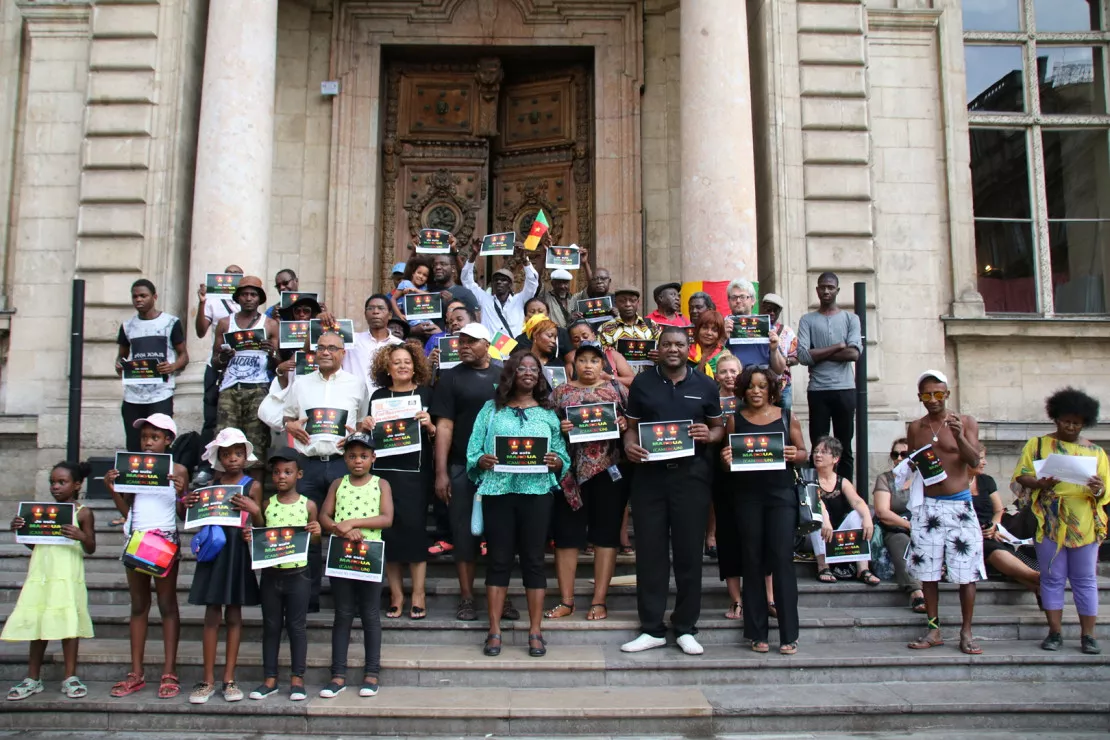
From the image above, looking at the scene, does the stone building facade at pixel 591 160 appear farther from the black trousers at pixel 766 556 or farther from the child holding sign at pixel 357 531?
the child holding sign at pixel 357 531

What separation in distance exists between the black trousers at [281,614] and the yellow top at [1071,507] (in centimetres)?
553

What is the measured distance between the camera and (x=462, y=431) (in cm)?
757

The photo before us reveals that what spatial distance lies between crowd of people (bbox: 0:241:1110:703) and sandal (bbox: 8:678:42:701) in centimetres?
2

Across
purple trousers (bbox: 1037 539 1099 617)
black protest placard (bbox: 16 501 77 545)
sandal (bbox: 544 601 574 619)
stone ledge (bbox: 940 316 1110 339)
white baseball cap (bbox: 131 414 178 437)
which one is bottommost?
sandal (bbox: 544 601 574 619)

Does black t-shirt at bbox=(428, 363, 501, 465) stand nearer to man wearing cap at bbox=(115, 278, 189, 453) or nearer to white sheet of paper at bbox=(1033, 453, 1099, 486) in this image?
man wearing cap at bbox=(115, 278, 189, 453)

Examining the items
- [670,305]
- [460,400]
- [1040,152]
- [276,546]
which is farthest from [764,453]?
[1040,152]

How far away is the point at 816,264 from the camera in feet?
37.7

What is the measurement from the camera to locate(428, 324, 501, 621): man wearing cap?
7.34 metres

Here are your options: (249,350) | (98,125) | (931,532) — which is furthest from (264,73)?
(931,532)

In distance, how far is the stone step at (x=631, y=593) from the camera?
769 centimetres

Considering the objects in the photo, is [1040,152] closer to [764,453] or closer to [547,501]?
[764,453]

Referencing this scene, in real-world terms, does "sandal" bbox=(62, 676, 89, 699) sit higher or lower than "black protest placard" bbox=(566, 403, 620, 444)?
lower

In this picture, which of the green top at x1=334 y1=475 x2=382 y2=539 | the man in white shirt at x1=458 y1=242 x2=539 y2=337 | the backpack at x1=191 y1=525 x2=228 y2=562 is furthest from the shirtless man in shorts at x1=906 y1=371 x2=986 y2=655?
the backpack at x1=191 y1=525 x2=228 y2=562

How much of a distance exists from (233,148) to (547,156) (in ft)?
14.5
